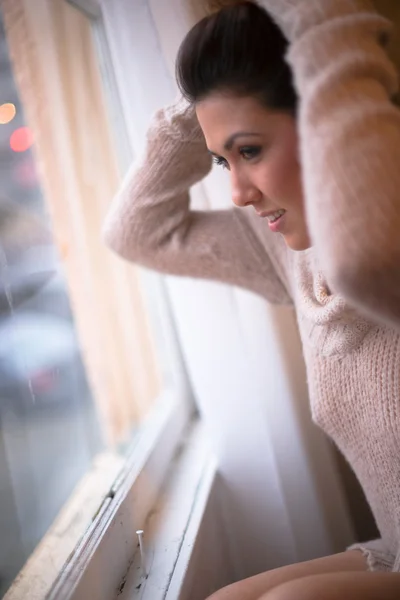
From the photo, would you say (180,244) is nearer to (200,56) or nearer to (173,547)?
(200,56)

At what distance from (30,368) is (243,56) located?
59cm

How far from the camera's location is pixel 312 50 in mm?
542

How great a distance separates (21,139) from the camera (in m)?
1.01

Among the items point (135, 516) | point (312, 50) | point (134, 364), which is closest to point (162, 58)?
point (312, 50)

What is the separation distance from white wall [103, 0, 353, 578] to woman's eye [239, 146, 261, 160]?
37cm

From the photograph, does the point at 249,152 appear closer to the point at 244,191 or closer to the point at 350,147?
the point at 244,191

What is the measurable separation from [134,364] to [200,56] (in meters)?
0.73

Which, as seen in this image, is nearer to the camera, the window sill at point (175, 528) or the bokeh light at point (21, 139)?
the window sill at point (175, 528)

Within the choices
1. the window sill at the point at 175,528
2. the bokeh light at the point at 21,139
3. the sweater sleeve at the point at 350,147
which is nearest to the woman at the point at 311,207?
the sweater sleeve at the point at 350,147

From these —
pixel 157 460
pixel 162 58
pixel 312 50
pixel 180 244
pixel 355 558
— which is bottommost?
pixel 355 558

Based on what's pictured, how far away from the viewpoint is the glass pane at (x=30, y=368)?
0.86 m

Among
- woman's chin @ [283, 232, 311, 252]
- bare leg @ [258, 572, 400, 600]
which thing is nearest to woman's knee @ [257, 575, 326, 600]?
bare leg @ [258, 572, 400, 600]

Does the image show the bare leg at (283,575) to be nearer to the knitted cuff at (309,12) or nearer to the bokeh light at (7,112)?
the knitted cuff at (309,12)

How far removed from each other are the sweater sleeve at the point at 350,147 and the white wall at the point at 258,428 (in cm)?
A: 51
